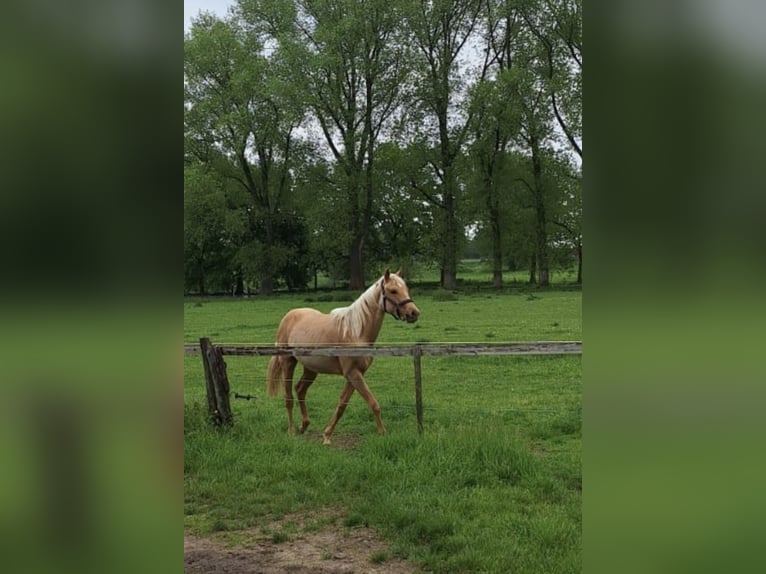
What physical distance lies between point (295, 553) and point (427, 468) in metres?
1.46

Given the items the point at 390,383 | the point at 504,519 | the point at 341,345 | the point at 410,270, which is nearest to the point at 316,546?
the point at 504,519

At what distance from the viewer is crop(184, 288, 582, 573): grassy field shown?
11.6 ft

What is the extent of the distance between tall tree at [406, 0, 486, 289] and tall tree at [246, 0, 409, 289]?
0.74 metres

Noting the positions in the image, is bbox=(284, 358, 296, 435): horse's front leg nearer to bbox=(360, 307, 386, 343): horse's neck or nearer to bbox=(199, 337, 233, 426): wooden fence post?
bbox=(199, 337, 233, 426): wooden fence post

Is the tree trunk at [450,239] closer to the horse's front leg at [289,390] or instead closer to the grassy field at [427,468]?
the grassy field at [427,468]

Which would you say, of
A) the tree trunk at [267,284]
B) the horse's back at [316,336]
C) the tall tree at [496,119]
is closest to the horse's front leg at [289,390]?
the horse's back at [316,336]

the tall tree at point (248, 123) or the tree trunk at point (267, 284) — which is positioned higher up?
the tall tree at point (248, 123)

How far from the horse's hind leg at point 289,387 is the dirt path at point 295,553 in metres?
2.62

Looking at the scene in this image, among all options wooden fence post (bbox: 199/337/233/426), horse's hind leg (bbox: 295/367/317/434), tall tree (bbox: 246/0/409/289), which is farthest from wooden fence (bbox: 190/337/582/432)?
tall tree (bbox: 246/0/409/289)

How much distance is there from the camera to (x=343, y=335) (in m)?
6.48

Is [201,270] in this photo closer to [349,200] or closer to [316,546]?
A: [349,200]

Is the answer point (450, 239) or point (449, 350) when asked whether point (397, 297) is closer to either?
point (449, 350)

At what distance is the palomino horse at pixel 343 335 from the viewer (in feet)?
19.8
